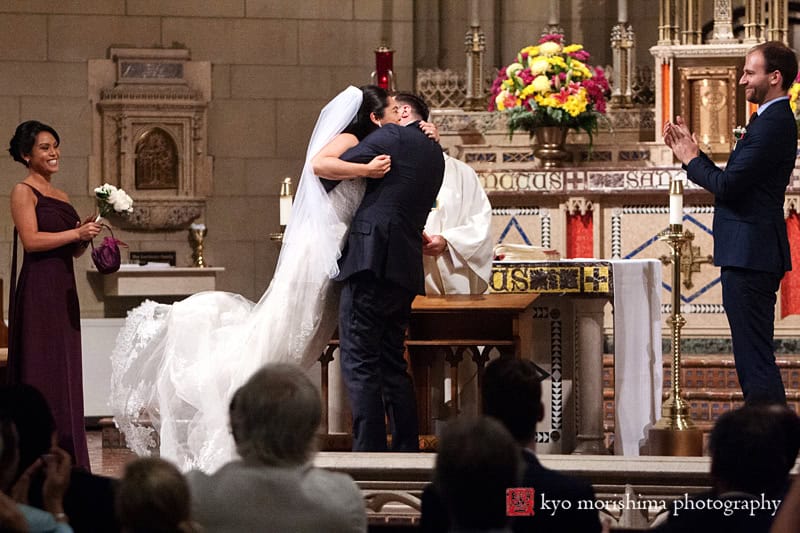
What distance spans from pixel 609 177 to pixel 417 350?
3.31 meters

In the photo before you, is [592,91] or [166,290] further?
[166,290]

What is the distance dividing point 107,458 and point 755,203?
3.77m

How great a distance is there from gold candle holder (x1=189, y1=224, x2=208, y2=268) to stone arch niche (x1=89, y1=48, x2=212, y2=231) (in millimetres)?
167

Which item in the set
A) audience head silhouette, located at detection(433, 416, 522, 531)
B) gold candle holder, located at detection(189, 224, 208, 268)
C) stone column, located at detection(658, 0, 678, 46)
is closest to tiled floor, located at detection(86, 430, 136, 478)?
gold candle holder, located at detection(189, 224, 208, 268)

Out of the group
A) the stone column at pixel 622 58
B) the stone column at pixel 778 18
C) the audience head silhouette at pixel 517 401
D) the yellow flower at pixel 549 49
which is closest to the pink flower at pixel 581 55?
the yellow flower at pixel 549 49

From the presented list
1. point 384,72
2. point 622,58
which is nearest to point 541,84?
point 384,72

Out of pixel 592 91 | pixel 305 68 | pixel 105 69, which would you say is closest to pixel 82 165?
pixel 105 69

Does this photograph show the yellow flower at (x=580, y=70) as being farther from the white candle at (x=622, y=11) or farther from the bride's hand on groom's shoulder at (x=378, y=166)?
the bride's hand on groom's shoulder at (x=378, y=166)

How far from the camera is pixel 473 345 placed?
6.23 m

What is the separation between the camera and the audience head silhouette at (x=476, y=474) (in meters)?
2.62

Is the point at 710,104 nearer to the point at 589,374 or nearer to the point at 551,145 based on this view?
the point at 551,145

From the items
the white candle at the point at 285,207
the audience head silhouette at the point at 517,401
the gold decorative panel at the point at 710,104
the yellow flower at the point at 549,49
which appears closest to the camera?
the audience head silhouette at the point at 517,401

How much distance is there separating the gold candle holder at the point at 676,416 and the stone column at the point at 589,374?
395 mm

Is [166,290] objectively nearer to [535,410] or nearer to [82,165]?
[82,165]
